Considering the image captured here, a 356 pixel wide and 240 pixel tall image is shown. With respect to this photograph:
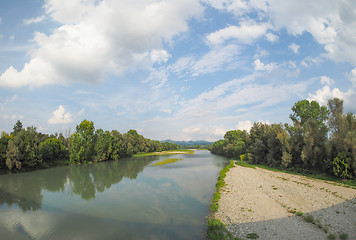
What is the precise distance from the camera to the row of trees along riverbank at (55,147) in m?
42.9

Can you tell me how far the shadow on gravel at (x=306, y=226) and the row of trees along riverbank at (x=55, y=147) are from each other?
52.3 meters

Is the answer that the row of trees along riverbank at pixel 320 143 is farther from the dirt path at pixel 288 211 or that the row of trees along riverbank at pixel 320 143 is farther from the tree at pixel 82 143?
the tree at pixel 82 143

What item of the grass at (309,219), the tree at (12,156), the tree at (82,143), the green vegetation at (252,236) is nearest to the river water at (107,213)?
the green vegetation at (252,236)

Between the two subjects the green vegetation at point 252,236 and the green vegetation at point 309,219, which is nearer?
the green vegetation at point 252,236

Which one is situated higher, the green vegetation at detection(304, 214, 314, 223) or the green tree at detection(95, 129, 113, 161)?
the green tree at detection(95, 129, 113, 161)

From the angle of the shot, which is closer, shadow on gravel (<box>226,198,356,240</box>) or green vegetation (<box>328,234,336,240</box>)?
green vegetation (<box>328,234,336,240</box>)

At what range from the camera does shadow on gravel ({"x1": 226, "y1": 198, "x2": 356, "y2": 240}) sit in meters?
9.99

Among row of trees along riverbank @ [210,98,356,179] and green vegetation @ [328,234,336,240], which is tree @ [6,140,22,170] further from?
row of trees along riverbank @ [210,98,356,179]

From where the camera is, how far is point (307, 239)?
31.2ft

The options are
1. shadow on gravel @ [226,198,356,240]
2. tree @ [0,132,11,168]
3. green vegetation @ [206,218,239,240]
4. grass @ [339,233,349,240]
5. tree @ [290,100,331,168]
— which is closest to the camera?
grass @ [339,233,349,240]

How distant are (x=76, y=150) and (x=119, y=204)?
54.5 meters

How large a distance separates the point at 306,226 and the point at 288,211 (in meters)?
2.83

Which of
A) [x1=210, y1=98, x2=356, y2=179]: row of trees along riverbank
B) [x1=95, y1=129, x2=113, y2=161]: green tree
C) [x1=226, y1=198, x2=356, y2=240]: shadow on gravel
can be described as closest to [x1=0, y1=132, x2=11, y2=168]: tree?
[x1=95, y1=129, x2=113, y2=161]: green tree

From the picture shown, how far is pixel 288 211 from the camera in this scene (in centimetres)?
1376
